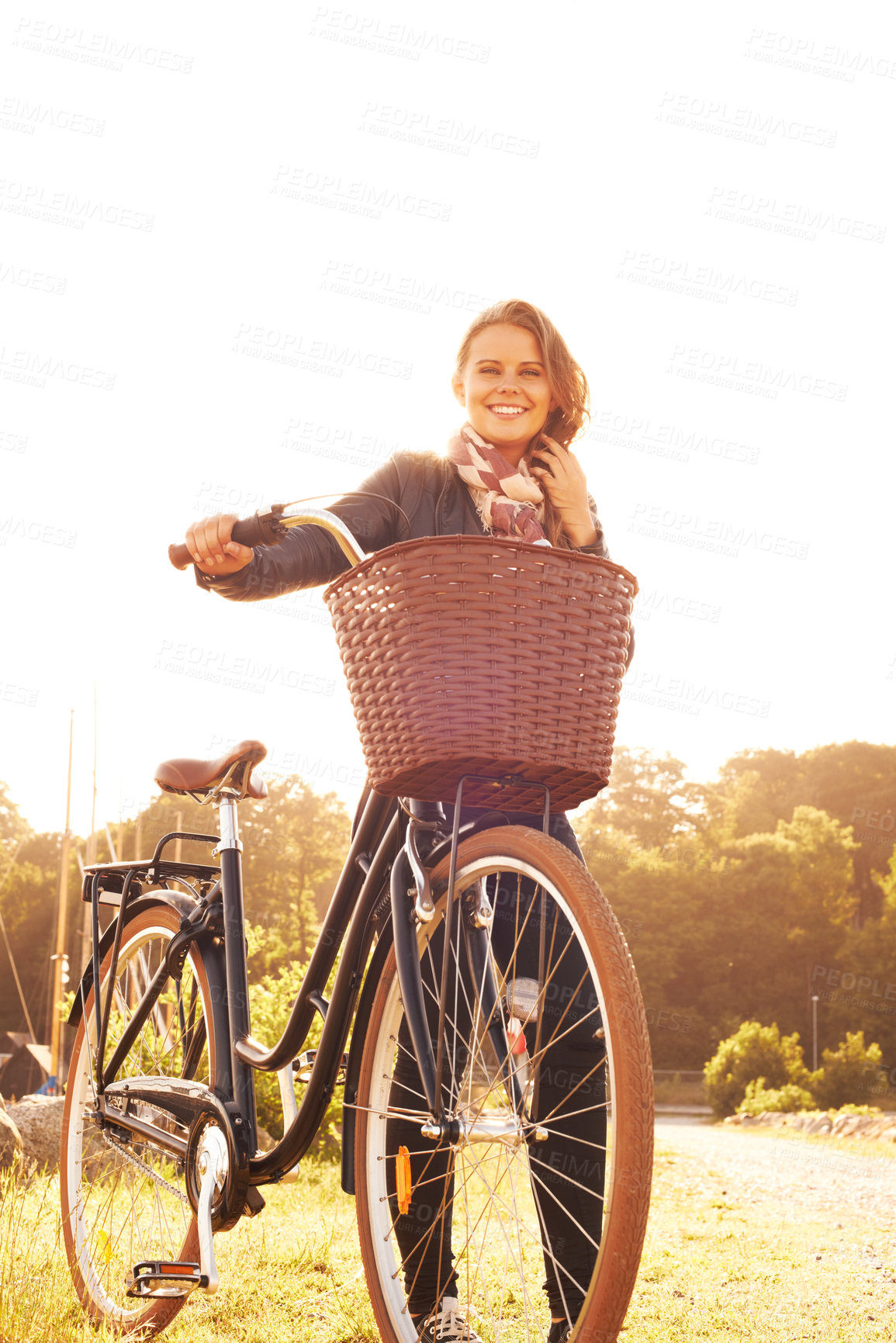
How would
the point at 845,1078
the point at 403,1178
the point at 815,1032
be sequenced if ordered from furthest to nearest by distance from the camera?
the point at 815,1032, the point at 845,1078, the point at 403,1178

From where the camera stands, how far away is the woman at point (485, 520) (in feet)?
7.26

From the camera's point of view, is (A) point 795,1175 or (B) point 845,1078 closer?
(A) point 795,1175

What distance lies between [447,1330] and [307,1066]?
0.58 m

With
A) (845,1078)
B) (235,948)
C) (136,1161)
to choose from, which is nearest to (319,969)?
(235,948)

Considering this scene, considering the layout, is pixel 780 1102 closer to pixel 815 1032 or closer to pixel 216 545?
pixel 815 1032

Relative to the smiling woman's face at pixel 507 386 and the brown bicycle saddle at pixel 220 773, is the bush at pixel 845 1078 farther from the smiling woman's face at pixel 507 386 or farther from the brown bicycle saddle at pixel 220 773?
the smiling woman's face at pixel 507 386

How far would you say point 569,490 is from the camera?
2.31 m

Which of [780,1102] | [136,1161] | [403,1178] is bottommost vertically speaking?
[780,1102]

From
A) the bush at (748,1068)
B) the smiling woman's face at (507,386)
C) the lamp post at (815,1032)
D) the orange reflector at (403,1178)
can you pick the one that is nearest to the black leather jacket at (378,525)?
the smiling woman's face at (507,386)

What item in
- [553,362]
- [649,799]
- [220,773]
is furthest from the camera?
[649,799]

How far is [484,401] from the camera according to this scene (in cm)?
269

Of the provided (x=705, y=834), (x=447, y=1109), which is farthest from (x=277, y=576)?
(x=705, y=834)

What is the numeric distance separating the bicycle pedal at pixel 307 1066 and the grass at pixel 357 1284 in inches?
34.8

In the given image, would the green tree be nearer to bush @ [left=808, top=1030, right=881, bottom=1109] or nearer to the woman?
bush @ [left=808, top=1030, right=881, bottom=1109]
